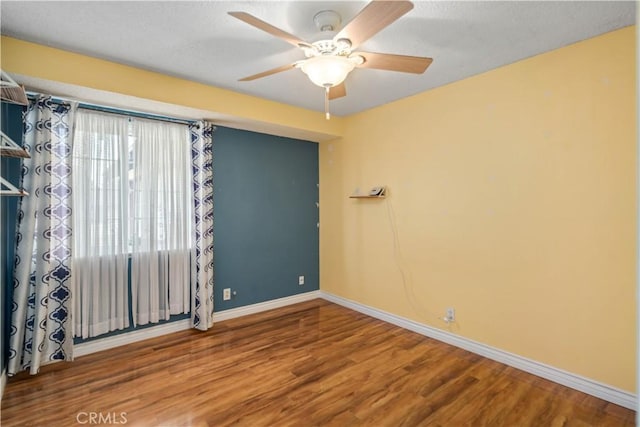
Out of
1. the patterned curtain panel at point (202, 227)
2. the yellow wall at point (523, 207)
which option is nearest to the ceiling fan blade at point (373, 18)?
the yellow wall at point (523, 207)

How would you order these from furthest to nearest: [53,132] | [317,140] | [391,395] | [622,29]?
[317,140] → [53,132] → [391,395] → [622,29]

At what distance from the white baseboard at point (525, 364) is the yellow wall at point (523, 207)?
5 centimetres

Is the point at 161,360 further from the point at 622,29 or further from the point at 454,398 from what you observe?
the point at 622,29

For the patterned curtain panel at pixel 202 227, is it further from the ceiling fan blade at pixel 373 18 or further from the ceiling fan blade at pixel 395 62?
the ceiling fan blade at pixel 373 18

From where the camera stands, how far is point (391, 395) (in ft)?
7.38

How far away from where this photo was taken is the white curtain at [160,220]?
3139 mm

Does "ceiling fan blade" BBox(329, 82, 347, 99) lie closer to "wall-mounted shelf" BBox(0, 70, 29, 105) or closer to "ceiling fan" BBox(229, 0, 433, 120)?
"ceiling fan" BBox(229, 0, 433, 120)

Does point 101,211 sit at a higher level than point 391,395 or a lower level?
higher

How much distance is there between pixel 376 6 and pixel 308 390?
2.44 m

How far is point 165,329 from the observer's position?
3.34 metres

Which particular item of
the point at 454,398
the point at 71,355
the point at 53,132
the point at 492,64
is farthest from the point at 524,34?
the point at 71,355

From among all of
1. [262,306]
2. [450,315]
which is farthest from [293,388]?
[262,306]

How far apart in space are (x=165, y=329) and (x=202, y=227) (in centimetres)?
114

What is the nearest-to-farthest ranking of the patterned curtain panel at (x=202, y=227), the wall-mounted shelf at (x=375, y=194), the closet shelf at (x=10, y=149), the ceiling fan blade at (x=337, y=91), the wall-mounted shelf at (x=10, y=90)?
the wall-mounted shelf at (x=10, y=90) < the closet shelf at (x=10, y=149) < the ceiling fan blade at (x=337, y=91) < the patterned curtain panel at (x=202, y=227) < the wall-mounted shelf at (x=375, y=194)
